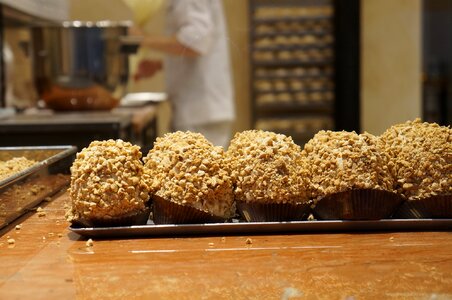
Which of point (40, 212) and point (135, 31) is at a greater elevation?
point (135, 31)

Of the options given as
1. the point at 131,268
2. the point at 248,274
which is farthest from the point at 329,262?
the point at 131,268

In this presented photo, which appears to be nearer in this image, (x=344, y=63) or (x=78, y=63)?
(x=78, y=63)

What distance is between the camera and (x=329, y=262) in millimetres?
1174

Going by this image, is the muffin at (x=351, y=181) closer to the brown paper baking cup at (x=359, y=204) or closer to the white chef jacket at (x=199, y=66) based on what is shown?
the brown paper baking cup at (x=359, y=204)

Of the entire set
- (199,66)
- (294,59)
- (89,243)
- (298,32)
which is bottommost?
(89,243)

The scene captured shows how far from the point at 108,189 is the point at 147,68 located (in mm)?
2728

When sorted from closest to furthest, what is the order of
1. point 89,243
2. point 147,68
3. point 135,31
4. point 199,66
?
1. point 89,243
2. point 199,66
3. point 135,31
4. point 147,68

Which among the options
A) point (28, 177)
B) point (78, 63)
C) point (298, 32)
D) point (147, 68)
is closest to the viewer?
point (28, 177)

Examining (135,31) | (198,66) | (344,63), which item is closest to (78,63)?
(135,31)

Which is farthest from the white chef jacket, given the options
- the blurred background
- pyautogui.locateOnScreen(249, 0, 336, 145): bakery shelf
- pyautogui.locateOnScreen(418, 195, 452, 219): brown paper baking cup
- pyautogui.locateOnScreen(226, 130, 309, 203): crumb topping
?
pyautogui.locateOnScreen(418, 195, 452, 219): brown paper baking cup

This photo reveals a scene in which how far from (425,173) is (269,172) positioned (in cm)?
29

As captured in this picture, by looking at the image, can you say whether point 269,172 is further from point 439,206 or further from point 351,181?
point 439,206

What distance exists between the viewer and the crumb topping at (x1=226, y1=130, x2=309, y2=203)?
53.9 inches

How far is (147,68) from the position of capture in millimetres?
4004
